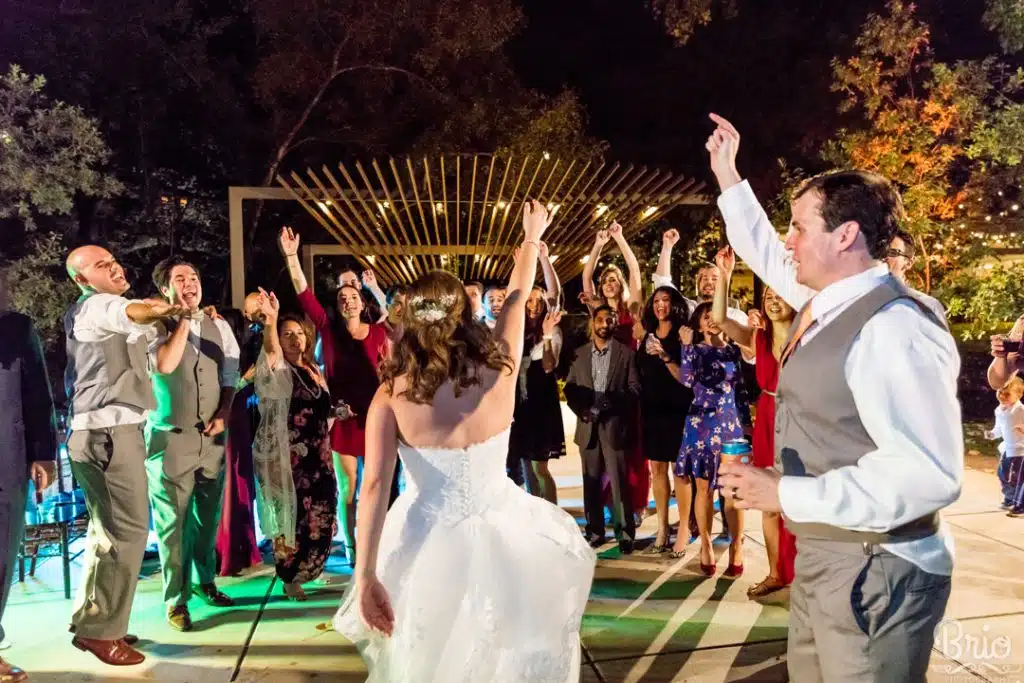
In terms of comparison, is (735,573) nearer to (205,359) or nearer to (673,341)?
(673,341)

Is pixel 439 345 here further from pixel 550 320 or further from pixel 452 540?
pixel 550 320

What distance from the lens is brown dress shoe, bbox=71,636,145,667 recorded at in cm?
402

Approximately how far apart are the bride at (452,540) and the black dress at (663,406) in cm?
280

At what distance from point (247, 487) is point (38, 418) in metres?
1.89

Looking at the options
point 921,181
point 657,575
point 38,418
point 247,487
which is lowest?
point 657,575

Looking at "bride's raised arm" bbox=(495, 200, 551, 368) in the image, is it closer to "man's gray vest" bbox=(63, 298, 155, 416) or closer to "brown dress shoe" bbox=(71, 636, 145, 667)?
"man's gray vest" bbox=(63, 298, 155, 416)

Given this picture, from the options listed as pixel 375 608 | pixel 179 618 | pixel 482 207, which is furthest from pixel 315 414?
pixel 482 207

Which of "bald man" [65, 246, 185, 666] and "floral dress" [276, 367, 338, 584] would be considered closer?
"bald man" [65, 246, 185, 666]

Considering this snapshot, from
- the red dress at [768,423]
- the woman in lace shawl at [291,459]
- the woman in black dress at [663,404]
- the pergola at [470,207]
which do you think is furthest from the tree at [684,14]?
the woman in lace shawl at [291,459]

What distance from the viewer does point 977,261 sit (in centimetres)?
1041

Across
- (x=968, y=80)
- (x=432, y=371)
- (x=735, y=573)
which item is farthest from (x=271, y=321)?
(x=968, y=80)

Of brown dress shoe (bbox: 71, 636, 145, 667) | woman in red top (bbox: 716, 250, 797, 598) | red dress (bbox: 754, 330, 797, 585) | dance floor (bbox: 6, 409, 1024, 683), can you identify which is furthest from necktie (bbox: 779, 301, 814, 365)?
brown dress shoe (bbox: 71, 636, 145, 667)

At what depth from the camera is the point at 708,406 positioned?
531 cm

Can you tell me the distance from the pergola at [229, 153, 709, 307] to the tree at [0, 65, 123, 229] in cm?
246
